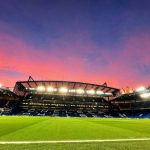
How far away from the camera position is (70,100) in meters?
106

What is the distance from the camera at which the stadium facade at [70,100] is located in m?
91.7

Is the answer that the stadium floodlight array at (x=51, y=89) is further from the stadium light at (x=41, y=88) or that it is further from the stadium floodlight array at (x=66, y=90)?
the stadium light at (x=41, y=88)

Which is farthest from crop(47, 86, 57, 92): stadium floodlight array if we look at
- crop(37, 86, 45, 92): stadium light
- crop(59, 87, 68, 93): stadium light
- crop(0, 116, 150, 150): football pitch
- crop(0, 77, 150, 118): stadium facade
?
crop(0, 116, 150, 150): football pitch

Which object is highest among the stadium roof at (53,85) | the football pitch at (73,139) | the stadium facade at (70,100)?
the stadium roof at (53,85)

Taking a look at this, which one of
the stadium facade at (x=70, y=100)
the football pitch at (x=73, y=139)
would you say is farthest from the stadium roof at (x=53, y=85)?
the football pitch at (x=73, y=139)

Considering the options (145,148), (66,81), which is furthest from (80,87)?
(145,148)

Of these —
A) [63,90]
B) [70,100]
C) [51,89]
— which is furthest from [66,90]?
[51,89]

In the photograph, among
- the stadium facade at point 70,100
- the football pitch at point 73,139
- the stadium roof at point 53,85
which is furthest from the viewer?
the stadium roof at point 53,85

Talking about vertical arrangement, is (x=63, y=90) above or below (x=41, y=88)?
below

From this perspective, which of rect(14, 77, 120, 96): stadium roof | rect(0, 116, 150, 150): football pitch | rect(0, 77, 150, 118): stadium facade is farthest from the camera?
rect(14, 77, 120, 96): stadium roof

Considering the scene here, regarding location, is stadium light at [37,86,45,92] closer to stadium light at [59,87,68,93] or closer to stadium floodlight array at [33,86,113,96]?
stadium floodlight array at [33,86,113,96]

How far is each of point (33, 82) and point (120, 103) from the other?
4653 centimetres

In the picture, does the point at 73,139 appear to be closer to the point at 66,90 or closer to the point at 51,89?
the point at 66,90

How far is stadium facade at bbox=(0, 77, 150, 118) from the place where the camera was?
9165cm
